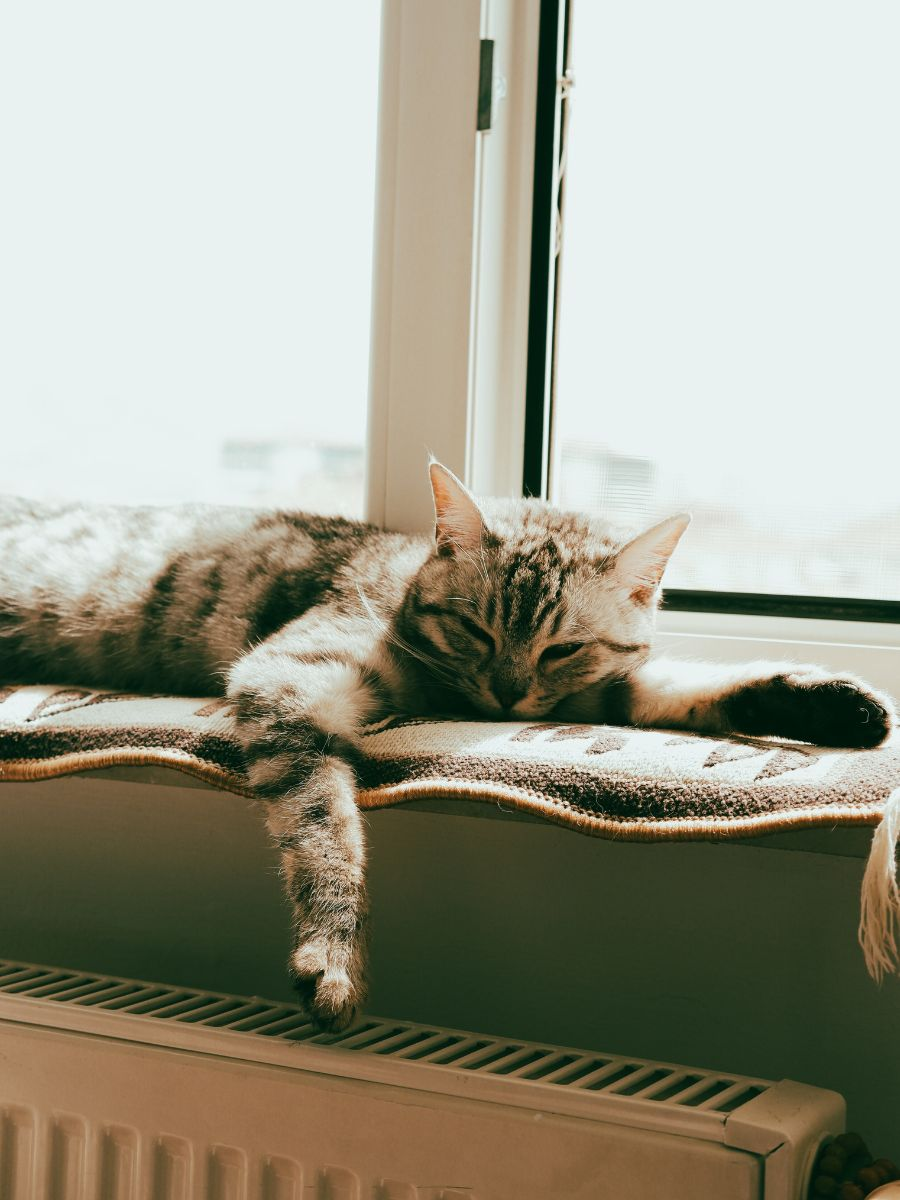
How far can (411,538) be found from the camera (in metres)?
1.32

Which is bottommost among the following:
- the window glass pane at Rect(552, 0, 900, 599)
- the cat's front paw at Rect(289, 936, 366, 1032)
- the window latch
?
the cat's front paw at Rect(289, 936, 366, 1032)

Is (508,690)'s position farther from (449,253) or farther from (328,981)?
(449,253)

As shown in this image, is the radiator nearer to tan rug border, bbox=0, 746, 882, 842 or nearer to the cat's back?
tan rug border, bbox=0, 746, 882, 842

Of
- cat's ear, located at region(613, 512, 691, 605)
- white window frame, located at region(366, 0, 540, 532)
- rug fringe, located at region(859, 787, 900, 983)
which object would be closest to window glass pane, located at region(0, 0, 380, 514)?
white window frame, located at region(366, 0, 540, 532)

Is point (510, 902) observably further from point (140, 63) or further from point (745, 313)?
point (140, 63)

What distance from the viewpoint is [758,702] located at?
3.29 feet

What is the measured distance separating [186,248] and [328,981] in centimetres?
119

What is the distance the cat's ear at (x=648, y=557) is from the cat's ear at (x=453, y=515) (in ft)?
0.51

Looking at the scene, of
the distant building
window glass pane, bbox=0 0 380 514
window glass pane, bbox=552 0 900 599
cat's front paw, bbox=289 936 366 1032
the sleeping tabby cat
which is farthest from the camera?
window glass pane, bbox=0 0 380 514

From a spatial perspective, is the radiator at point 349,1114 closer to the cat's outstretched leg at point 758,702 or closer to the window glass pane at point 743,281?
the cat's outstretched leg at point 758,702

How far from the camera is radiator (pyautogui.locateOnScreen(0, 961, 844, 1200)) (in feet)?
2.48

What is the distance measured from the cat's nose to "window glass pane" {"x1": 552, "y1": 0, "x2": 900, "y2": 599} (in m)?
0.38

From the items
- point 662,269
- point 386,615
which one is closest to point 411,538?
point 386,615

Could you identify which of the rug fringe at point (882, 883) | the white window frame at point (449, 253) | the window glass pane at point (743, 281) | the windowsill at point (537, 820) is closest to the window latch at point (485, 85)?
the white window frame at point (449, 253)
